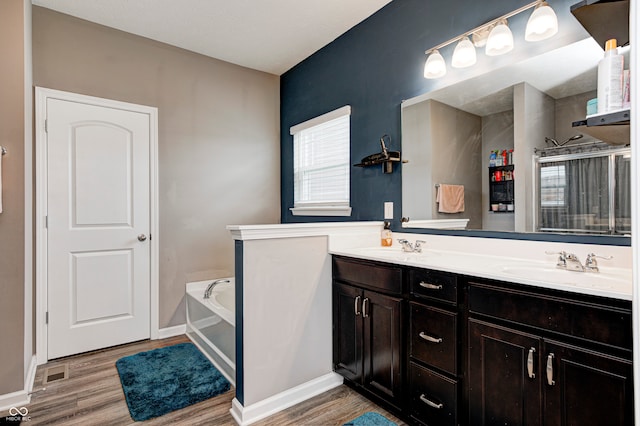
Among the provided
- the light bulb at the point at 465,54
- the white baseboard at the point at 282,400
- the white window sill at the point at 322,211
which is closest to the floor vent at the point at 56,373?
the white baseboard at the point at 282,400

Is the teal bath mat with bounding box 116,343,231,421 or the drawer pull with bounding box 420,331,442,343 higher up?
the drawer pull with bounding box 420,331,442,343

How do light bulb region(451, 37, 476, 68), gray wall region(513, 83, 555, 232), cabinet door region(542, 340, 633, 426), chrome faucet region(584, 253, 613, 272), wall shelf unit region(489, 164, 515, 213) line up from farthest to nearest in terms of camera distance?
light bulb region(451, 37, 476, 68) → wall shelf unit region(489, 164, 515, 213) → gray wall region(513, 83, 555, 232) → chrome faucet region(584, 253, 613, 272) → cabinet door region(542, 340, 633, 426)

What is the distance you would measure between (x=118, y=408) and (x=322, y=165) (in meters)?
2.44

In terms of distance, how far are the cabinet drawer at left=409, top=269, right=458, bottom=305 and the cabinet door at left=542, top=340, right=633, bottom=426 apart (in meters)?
0.41

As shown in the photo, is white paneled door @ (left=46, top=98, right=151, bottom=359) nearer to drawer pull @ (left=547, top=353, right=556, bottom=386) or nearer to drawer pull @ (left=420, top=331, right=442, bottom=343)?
drawer pull @ (left=420, top=331, right=442, bottom=343)

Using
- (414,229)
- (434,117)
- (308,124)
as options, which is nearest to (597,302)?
(414,229)

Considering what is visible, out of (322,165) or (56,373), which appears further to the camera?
(322,165)

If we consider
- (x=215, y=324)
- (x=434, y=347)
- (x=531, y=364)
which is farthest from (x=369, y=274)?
(x=215, y=324)

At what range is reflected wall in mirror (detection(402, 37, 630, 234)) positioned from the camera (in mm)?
1653

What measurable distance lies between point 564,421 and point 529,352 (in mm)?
238

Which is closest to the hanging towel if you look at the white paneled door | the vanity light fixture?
the vanity light fixture

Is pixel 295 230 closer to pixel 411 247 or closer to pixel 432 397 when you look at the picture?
pixel 411 247

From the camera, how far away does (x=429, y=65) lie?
2.25 metres

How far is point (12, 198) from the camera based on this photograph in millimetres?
2023
